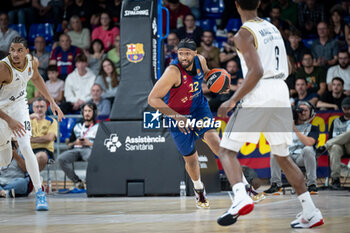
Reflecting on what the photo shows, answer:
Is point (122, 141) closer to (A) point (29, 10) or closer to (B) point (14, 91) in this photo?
(B) point (14, 91)

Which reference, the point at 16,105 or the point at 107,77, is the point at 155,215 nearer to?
the point at 16,105

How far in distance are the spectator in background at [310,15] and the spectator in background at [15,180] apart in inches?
290

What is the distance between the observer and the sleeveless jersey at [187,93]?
7.22 m

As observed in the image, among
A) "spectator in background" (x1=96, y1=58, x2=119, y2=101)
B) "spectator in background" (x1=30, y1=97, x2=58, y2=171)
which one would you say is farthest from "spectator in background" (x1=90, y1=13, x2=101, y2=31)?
"spectator in background" (x1=30, y1=97, x2=58, y2=171)

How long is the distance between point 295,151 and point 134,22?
132 inches

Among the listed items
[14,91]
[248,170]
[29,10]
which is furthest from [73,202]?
[29,10]

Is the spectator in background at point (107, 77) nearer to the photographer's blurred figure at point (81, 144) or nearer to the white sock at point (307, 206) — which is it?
the photographer's blurred figure at point (81, 144)

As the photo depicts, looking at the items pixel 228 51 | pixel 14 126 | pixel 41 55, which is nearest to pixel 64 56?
pixel 41 55

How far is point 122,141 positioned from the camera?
31.0 ft

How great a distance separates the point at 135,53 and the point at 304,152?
3.07 meters

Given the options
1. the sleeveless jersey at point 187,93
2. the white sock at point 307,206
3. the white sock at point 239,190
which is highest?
the sleeveless jersey at point 187,93

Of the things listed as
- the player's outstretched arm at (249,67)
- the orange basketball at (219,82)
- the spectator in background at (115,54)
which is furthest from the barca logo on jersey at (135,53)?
the player's outstretched arm at (249,67)

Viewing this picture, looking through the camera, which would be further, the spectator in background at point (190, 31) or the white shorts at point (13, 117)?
the spectator in background at point (190, 31)

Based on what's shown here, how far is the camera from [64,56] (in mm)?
14297
